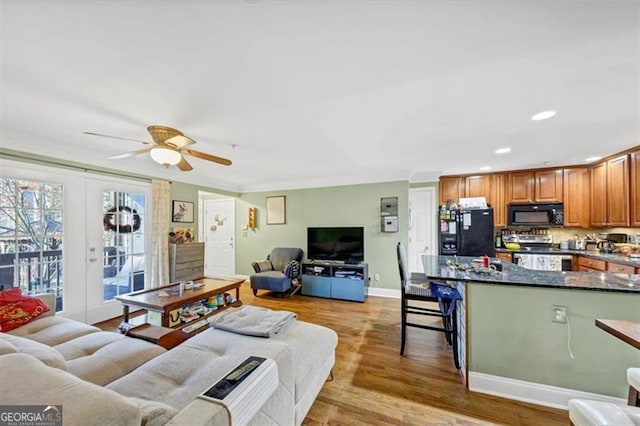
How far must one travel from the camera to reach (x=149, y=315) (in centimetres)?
288

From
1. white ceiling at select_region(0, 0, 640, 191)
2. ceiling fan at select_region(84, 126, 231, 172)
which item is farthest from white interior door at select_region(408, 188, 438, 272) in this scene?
ceiling fan at select_region(84, 126, 231, 172)

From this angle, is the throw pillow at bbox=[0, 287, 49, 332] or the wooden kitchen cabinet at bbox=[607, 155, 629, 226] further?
the wooden kitchen cabinet at bbox=[607, 155, 629, 226]

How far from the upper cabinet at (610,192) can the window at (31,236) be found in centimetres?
726

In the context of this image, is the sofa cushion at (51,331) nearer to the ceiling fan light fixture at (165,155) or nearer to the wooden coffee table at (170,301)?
the wooden coffee table at (170,301)

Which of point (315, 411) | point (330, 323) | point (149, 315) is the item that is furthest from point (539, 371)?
point (149, 315)

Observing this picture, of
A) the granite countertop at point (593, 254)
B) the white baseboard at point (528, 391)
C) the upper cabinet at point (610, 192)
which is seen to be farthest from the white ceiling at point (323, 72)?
the white baseboard at point (528, 391)

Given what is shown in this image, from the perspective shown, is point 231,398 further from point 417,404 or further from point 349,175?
point 349,175

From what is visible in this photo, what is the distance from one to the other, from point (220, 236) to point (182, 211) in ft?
5.80

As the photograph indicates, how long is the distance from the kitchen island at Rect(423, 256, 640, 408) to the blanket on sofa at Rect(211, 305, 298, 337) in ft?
4.37

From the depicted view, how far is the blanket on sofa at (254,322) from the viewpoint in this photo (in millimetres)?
1733

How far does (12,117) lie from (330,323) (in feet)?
12.9

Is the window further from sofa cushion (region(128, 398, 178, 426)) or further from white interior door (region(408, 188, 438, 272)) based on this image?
white interior door (region(408, 188, 438, 272))

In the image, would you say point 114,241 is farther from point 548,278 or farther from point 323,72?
point 548,278

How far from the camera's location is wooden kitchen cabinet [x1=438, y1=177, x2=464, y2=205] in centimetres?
466
